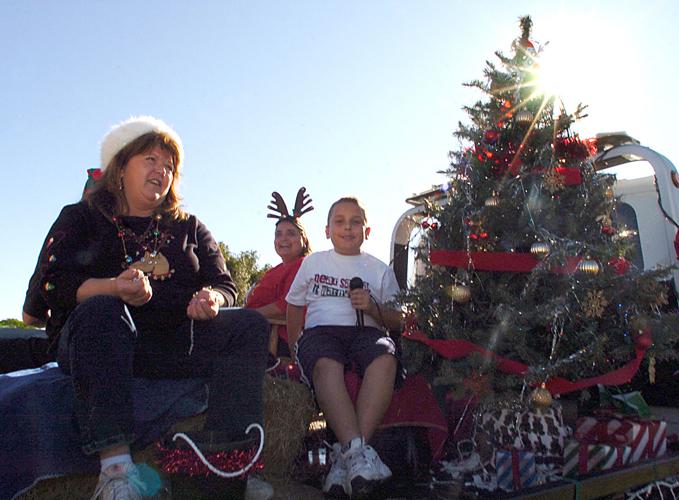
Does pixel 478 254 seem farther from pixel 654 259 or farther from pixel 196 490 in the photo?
pixel 654 259

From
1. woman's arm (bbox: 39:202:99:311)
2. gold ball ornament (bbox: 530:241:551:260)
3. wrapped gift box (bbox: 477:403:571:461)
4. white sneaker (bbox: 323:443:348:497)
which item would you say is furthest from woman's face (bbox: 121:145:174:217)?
wrapped gift box (bbox: 477:403:571:461)

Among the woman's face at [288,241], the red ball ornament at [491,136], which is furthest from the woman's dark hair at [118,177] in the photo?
the woman's face at [288,241]

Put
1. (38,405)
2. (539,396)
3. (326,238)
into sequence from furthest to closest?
1. (326,238)
2. (539,396)
3. (38,405)

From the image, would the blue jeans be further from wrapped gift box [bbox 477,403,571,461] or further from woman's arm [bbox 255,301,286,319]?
woman's arm [bbox 255,301,286,319]

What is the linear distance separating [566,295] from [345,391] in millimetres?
963

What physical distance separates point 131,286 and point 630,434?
1919 millimetres

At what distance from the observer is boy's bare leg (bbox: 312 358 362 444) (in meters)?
2.29

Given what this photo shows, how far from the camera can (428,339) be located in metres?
2.49

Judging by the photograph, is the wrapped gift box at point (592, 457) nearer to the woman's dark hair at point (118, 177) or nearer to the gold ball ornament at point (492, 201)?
the gold ball ornament at point (492, 201)

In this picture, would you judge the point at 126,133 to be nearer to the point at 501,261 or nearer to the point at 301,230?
the point at 501,261

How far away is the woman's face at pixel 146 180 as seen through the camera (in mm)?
2320

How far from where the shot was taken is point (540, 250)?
2381 millimetres

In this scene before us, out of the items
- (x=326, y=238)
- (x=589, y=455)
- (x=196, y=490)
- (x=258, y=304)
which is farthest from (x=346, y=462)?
(x=258, y=304)

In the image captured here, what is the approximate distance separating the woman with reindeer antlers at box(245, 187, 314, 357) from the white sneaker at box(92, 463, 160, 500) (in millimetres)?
1867
